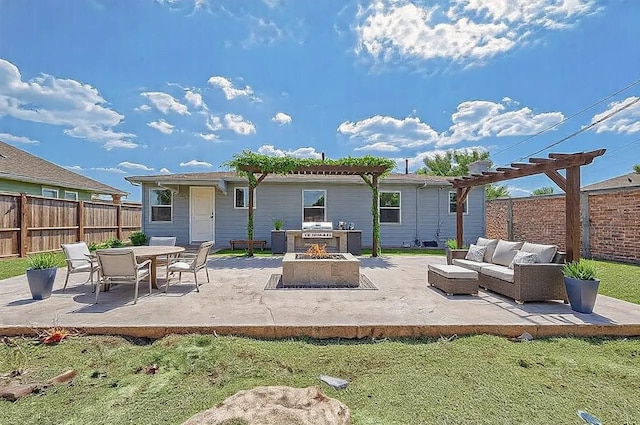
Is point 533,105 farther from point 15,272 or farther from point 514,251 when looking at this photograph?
point 15,272

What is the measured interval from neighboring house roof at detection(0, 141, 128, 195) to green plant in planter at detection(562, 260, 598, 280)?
15897 millimetres

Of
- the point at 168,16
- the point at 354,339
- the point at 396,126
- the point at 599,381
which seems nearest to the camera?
the point at 599,381

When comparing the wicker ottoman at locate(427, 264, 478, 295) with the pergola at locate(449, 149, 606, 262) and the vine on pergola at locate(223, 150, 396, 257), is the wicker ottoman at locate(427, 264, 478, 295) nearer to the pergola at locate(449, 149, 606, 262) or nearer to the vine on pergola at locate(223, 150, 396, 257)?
the pergola at locate(449, 149, 606, 262)

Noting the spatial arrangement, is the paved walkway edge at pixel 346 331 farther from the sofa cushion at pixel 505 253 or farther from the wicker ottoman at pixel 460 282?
the sofa cushion at pixel 505 253

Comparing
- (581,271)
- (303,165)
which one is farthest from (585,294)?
(303,165)

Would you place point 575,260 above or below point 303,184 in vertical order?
below

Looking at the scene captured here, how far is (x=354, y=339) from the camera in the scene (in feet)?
12.2

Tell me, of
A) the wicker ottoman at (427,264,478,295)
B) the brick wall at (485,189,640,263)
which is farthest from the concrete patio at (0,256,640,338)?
the brick wall at (485,189,640,263)

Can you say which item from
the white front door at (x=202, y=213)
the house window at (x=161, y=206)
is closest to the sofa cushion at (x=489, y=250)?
the white front door at (x=202, y=213)

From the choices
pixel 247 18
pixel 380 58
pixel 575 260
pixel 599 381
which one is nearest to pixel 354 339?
pixel 599 381

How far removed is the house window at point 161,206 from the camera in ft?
43.1

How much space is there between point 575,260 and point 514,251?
38.9 inches

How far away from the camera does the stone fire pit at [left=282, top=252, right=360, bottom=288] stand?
6.07 meters

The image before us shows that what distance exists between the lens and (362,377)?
2857 mm
